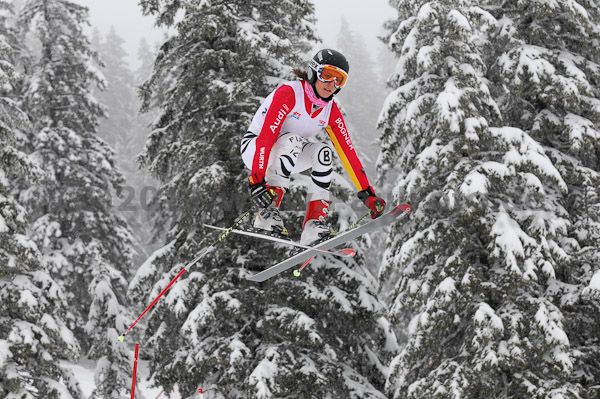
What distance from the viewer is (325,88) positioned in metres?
5.90

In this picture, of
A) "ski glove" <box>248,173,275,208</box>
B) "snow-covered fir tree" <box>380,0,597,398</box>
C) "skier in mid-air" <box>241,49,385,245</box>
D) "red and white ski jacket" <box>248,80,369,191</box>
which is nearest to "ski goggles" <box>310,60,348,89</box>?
"skier in mid-air" <box>241,49,385,245</box>

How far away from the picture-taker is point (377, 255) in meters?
31.8

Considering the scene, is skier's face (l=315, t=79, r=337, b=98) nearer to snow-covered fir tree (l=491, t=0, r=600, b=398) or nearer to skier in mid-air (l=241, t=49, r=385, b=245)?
skier in mid-air (l=241, t=49, r=385, b=245)

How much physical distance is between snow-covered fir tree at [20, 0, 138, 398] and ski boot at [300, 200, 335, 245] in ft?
42.8

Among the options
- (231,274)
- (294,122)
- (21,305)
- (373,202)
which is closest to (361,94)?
(231,274)

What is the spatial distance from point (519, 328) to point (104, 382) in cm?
1104

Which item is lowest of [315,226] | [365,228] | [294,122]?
[365,228]

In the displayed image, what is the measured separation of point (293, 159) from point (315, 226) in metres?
Result: 0.81

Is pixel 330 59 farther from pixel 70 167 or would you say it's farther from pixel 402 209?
pixel 70 167

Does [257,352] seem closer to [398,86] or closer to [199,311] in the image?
[199,311]

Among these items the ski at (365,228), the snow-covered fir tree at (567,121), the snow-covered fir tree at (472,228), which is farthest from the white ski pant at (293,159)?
the snow-covered fir tree at (567,121)

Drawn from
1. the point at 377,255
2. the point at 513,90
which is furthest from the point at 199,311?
the point at 377,255

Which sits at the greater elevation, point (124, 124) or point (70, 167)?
point (124, 124)

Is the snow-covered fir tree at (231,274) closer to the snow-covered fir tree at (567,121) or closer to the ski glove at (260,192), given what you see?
the snow-covered fir tree at (567,121)
